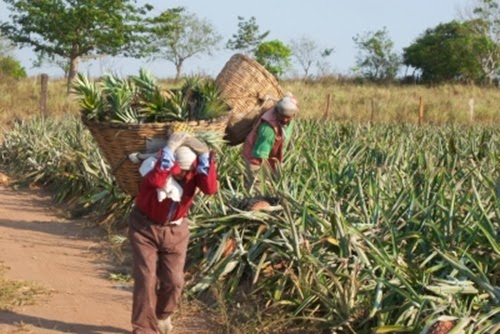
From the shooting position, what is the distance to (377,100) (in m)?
31.4

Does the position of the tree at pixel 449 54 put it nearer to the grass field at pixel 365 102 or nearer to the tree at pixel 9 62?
the grass field at pixel 365 102

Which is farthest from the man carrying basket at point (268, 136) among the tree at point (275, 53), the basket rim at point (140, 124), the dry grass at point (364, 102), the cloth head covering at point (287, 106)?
the tree at point (275, 53)

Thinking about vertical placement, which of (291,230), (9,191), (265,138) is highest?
(265,138)

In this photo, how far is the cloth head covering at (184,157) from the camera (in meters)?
5.14

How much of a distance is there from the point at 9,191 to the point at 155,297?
7500 millimetres

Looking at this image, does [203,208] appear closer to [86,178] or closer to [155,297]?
[155,297]

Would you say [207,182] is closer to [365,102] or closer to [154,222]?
[154,222]

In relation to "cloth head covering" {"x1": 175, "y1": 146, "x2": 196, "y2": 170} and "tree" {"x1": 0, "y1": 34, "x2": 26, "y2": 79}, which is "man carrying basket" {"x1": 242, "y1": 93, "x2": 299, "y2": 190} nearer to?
"cloth head covering" {"x1": 175, "y1": 146, "x2": 196, "y2": 170}

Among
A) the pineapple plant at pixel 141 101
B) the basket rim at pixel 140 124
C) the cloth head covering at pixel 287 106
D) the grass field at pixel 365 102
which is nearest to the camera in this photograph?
the basket rim at pixel 140 124

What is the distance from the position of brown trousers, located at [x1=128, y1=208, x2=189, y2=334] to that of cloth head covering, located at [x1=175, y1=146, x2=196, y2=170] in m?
0.41

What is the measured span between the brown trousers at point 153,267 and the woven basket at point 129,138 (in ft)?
3.11

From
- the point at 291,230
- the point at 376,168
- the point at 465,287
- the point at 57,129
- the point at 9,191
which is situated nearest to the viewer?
the point at 465,287

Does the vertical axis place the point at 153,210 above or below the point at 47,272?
above

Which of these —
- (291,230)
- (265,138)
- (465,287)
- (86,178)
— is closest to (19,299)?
(291,230)
